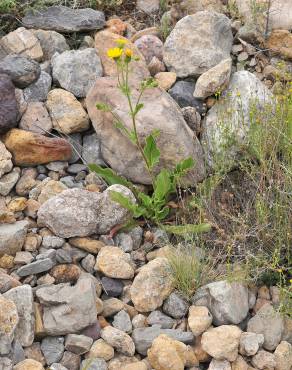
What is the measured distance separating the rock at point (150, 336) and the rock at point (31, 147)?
1467mm

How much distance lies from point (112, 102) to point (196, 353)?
1.82 meters

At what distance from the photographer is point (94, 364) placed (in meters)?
3.38

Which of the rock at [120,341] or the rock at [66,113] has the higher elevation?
the rock at [66,113]

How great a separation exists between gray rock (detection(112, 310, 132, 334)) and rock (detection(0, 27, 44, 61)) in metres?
2.30

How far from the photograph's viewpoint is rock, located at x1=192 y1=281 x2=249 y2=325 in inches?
142

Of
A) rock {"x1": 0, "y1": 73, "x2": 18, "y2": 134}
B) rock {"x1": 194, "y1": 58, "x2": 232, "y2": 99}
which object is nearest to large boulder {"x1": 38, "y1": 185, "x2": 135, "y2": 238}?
rock {"x1": 0, "y1": 73, "x2": 18, "y2": 134}

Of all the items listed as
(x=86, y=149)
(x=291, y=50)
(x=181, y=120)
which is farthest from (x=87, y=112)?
(x=291, y=50)

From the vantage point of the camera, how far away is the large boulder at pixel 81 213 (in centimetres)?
397

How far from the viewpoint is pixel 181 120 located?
4441 mm

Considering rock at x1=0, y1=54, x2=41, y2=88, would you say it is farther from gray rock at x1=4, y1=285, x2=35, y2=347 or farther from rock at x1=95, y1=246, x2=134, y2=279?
gray rock at x1=4, y1=285, x2=35, y2=347

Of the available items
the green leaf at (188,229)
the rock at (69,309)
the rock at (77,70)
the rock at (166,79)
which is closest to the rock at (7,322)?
the rock at (69,309)

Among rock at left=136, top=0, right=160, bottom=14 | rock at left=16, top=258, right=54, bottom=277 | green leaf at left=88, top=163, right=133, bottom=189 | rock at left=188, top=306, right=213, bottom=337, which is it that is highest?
rock at left=136, top=0, right=160, bottom=14

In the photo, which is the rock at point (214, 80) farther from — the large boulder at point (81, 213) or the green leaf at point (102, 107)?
the large boulder at point (81, 213)

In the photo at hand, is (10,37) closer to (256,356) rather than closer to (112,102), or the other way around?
(112,102)
